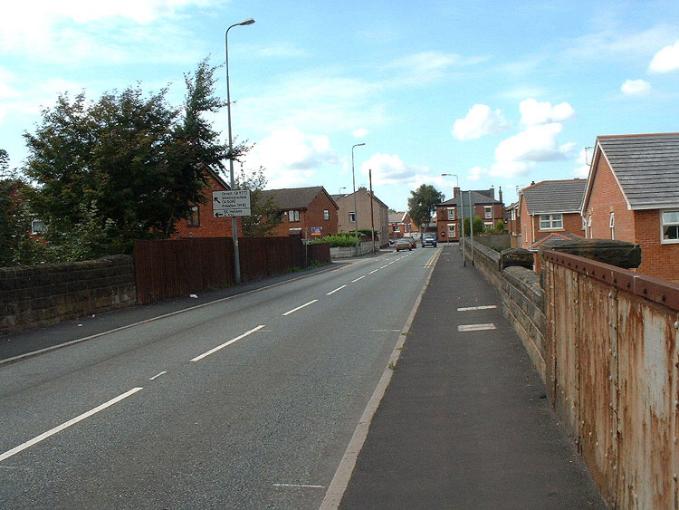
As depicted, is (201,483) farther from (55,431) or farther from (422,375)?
(422,375)

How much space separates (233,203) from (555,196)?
31.8m

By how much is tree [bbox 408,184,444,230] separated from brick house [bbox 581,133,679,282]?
11834cm

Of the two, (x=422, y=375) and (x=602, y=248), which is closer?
(x=602, y=248)

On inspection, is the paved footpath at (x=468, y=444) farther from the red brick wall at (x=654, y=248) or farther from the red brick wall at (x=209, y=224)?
the red brick wall at (x=209, y=224)

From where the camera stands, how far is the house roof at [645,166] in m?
25.9

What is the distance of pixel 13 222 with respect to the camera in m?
16.5

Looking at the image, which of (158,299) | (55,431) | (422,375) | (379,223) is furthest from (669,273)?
(379,223)

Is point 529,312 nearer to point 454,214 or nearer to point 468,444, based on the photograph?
point 468,444

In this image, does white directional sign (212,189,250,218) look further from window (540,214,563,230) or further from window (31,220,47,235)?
window (540,214,563,230)

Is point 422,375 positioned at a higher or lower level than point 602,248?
lower

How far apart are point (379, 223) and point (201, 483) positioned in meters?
107

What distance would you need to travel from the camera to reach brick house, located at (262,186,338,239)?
3162 inches

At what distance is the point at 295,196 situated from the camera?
83.1 meters

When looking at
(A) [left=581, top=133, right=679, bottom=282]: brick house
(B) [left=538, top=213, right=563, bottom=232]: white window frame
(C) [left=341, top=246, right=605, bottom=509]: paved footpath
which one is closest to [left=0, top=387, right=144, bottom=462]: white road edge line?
(C) [left=341, top=246, right=605, bottom=509]: paved footpath
